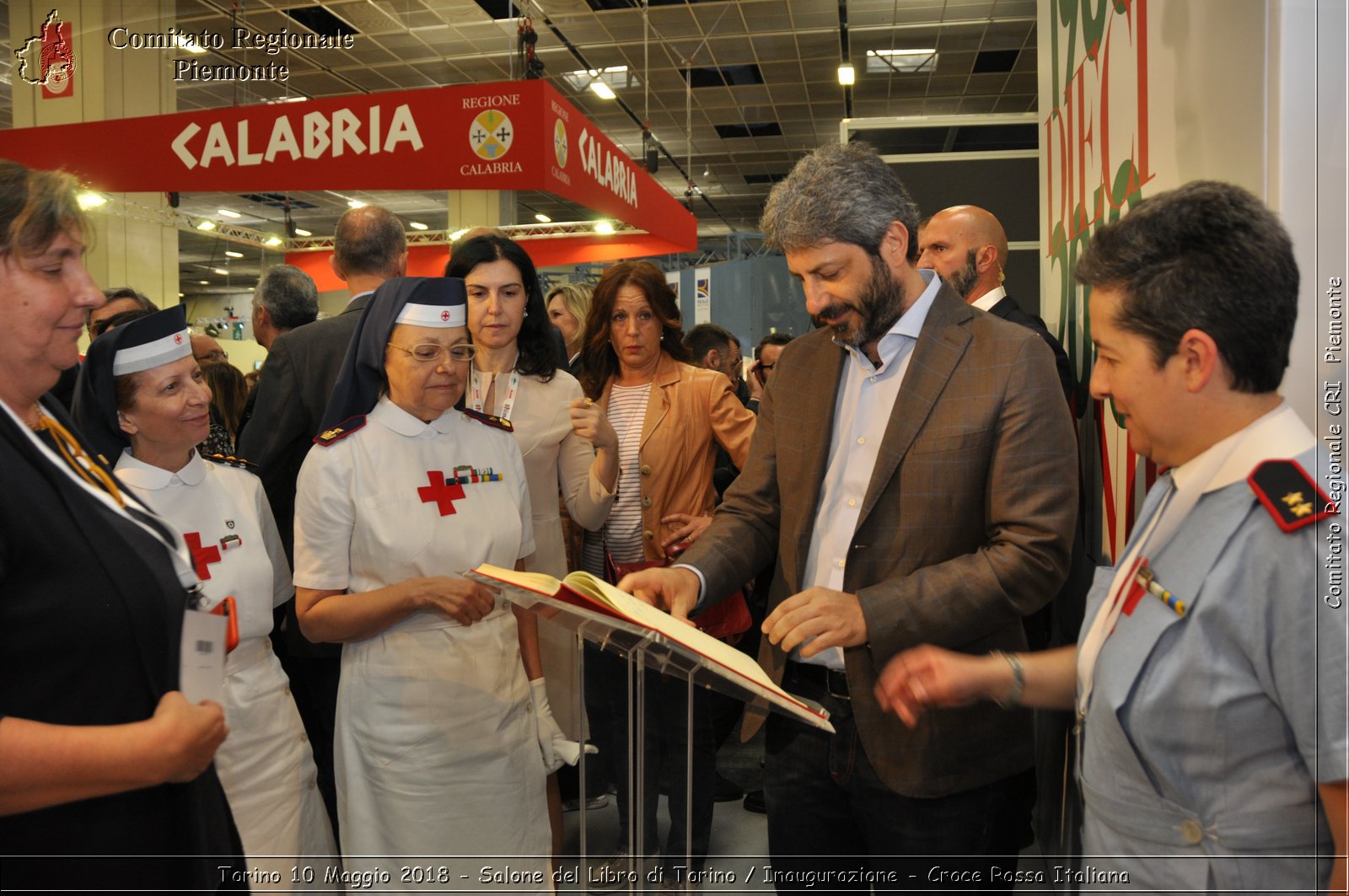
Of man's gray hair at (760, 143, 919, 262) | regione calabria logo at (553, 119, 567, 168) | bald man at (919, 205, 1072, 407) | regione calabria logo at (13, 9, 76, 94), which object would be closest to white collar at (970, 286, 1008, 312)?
bald man at (919, 205, 1072, 407)

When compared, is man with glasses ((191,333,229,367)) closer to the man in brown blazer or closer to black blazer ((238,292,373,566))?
black blazer ((238,292,373,566))

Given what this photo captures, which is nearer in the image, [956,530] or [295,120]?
[956,530]

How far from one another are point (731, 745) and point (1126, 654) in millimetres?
3618

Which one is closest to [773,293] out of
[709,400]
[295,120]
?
[295,120]

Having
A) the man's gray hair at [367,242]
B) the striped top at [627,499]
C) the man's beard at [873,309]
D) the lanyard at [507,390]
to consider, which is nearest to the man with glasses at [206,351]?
the man's gray hair at [367,242]

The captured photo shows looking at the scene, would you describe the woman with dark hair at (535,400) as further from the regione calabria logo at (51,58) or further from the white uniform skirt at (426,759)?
the regione calabria logo at (51,58)

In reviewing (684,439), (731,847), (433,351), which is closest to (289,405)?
(433,351)

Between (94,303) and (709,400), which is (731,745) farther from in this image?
(94,303)

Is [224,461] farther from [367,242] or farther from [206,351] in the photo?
[206,351]

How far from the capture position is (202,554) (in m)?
2.08

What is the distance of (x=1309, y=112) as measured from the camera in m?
1.33

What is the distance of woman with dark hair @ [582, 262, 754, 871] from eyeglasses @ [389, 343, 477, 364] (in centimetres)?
77

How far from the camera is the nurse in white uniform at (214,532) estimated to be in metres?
2.09

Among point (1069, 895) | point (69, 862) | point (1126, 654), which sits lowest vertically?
point (1069, 895)
